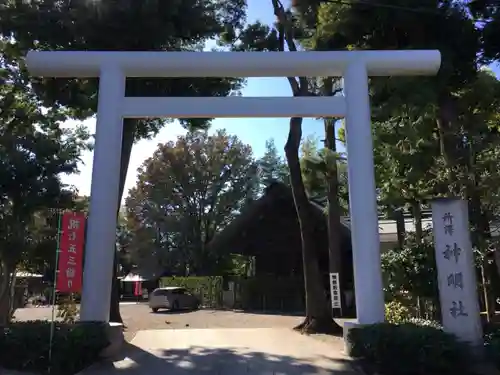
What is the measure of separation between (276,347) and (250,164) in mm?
25469

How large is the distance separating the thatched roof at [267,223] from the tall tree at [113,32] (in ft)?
25.8

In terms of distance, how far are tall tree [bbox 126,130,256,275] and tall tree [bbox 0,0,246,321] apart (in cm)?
1978

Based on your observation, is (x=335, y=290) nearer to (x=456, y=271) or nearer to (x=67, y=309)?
(x=456, y=271)

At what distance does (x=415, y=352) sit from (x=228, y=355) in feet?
11.9

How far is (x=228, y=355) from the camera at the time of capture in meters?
9.71

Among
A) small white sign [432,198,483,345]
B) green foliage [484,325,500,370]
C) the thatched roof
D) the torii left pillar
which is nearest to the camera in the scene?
green foliage [484,325,500,370]

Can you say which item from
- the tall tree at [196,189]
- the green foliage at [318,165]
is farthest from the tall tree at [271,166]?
the green foliage at [318,165]

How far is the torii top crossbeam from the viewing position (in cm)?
991

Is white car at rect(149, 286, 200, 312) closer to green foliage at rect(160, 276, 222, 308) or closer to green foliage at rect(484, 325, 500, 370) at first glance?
green foliage at rect(160, 276, 222, 308)

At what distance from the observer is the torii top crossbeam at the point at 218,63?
32.5 ft

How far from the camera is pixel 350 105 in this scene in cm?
1006

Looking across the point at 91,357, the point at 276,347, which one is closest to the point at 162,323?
the point at 276,347

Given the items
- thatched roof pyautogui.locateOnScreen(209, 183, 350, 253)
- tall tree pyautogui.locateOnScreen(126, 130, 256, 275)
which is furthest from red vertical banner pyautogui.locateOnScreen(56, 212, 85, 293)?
tall tree pyautogui.locateOnScreen(126, 130, 256, 275)

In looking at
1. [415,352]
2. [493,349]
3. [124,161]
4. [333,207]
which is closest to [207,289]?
[333,207]
